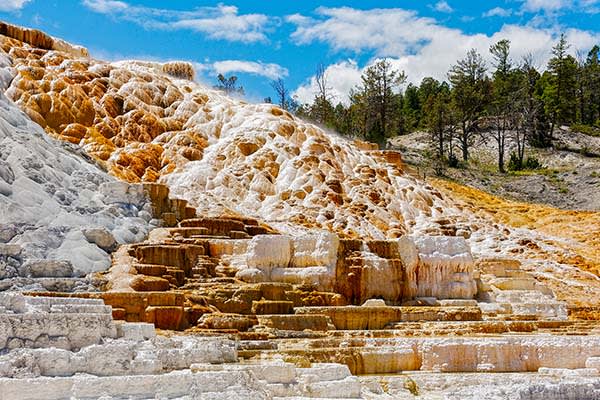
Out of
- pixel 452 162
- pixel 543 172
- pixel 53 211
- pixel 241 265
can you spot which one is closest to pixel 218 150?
pixel 53 211

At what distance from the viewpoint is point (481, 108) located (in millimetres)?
45406

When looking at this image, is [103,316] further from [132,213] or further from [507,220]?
[507,220]

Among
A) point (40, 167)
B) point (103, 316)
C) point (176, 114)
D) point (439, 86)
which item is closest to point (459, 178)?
point (176, 114)

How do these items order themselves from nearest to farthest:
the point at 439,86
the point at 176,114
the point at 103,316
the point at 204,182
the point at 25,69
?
the point at 103,316, the point at 204,182, the point at 25,69, the point at 176,114, the point at 439,86

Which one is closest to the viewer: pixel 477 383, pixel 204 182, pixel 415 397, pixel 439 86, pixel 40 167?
pixel 415 397

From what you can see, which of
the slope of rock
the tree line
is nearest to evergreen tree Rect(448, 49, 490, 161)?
the tree line

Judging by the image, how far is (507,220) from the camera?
2928 centimetres

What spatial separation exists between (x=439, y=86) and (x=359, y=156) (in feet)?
81.5

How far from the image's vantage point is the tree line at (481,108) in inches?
1640

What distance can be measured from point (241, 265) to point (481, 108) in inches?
1220

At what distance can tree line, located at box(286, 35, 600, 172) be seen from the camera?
137ft

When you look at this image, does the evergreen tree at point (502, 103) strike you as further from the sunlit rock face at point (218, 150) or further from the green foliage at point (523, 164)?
the sunlit rock face at point (218, 150)

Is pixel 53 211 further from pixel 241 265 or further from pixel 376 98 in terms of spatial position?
pixel 376 98

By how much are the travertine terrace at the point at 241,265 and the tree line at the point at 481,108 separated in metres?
9.53
